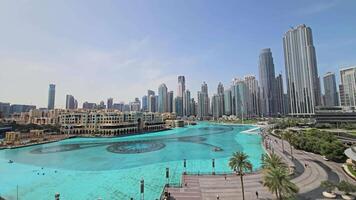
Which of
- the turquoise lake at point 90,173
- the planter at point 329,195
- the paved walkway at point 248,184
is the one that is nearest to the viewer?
the planter at point 329,195

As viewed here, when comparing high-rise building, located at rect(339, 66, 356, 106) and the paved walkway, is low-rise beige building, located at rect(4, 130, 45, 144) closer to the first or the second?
the paved walkway

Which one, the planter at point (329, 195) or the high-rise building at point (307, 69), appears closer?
the planter at point (329, 195)

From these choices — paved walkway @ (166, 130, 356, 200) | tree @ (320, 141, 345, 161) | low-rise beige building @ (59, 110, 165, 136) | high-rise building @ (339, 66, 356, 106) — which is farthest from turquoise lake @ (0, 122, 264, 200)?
high-rise building @ (339, 66, 356, 106)

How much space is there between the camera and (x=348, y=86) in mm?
→ 166000

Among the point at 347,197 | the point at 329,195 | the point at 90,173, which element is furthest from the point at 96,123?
the point at 347,197

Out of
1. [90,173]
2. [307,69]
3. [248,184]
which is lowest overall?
[90,173]

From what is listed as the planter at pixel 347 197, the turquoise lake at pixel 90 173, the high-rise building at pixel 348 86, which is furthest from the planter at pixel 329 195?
the high-rise building at pixel 348 86

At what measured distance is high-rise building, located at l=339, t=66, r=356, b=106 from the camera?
6358 inches

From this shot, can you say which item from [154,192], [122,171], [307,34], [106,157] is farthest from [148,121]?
[307,34]

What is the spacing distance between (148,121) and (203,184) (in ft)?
417

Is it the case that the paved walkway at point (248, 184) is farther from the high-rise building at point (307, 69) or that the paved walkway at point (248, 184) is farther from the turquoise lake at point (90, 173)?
the high-rise building at point (307, 69)

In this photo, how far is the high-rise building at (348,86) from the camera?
16150 cm

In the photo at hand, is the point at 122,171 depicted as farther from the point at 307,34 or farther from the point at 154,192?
the point at 307,34

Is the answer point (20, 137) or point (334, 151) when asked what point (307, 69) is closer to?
point (334, 151)
